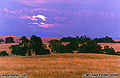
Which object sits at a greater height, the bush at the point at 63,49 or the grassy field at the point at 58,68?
the bush at the point at 63,49

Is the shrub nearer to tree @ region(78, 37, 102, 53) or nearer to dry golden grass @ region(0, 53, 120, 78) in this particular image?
tree @ region(78, 37, 102, 53)

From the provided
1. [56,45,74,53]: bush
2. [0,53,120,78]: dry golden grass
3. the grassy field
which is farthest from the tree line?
[0,53,120,78]: dry golden grass

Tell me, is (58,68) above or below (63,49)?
below

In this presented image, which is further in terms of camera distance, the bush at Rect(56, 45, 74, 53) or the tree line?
the bush at Rect(56, 45, 74, 53)

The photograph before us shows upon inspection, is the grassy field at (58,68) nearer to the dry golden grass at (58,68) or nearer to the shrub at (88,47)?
the dry golden grass at (58,68)

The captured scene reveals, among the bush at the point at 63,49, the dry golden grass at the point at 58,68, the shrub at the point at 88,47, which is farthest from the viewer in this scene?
the bush at the point at 63,49

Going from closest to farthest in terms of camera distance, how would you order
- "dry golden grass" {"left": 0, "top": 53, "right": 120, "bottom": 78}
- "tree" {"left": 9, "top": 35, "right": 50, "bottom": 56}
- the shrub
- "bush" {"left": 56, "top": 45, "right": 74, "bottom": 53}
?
"dry golden grass" {"left": 0, "top": 53, "right": 120, "bottom": 78}
"tree" {"left": 9, "top": 35, "right": 50, "bottom": 56}
the shrub
"bush" {"left": 56, "top": 45, "right": 74, "bottom": 53}

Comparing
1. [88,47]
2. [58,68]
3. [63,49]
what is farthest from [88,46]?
[58,68]

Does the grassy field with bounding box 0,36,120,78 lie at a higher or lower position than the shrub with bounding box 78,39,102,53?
lower

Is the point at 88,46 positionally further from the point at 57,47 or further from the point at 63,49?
the point at 57,47

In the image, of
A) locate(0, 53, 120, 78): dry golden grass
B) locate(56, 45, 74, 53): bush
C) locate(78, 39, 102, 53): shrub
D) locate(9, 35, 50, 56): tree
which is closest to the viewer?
locate(0, 53, 120, 78): dry golden grass

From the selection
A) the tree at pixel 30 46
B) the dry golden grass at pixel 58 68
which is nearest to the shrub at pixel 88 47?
the tree at pixel 30 46

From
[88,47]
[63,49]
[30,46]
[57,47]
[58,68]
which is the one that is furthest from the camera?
[57,47]

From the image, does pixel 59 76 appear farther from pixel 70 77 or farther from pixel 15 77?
pixel 15 77
